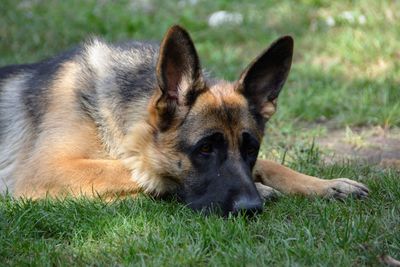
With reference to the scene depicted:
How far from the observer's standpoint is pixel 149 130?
4.91m

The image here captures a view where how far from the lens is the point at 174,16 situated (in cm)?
1096

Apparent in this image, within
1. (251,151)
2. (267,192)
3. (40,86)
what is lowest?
(267,192)

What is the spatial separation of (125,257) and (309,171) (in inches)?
93.8

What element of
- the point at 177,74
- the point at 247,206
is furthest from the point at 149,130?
the point at 247,206

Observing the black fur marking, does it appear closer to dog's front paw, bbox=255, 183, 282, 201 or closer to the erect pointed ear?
the erect pointed ear

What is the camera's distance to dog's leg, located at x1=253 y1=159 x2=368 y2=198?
16.4ft

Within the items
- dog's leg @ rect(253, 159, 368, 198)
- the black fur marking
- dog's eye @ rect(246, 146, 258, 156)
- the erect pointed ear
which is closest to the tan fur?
the black fur marking

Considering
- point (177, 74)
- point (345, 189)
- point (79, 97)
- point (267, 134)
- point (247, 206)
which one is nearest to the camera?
point (247, 206)

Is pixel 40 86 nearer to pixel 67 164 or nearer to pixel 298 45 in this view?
pixel 67 164

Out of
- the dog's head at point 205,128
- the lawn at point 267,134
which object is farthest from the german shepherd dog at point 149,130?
the lawn at point 267,134

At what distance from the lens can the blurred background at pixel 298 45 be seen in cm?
712

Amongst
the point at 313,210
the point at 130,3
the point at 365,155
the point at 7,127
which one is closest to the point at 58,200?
the point at 7,127

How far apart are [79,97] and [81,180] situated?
2.33ft

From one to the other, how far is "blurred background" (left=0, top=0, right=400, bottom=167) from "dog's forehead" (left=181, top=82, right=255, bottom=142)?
1.44m
